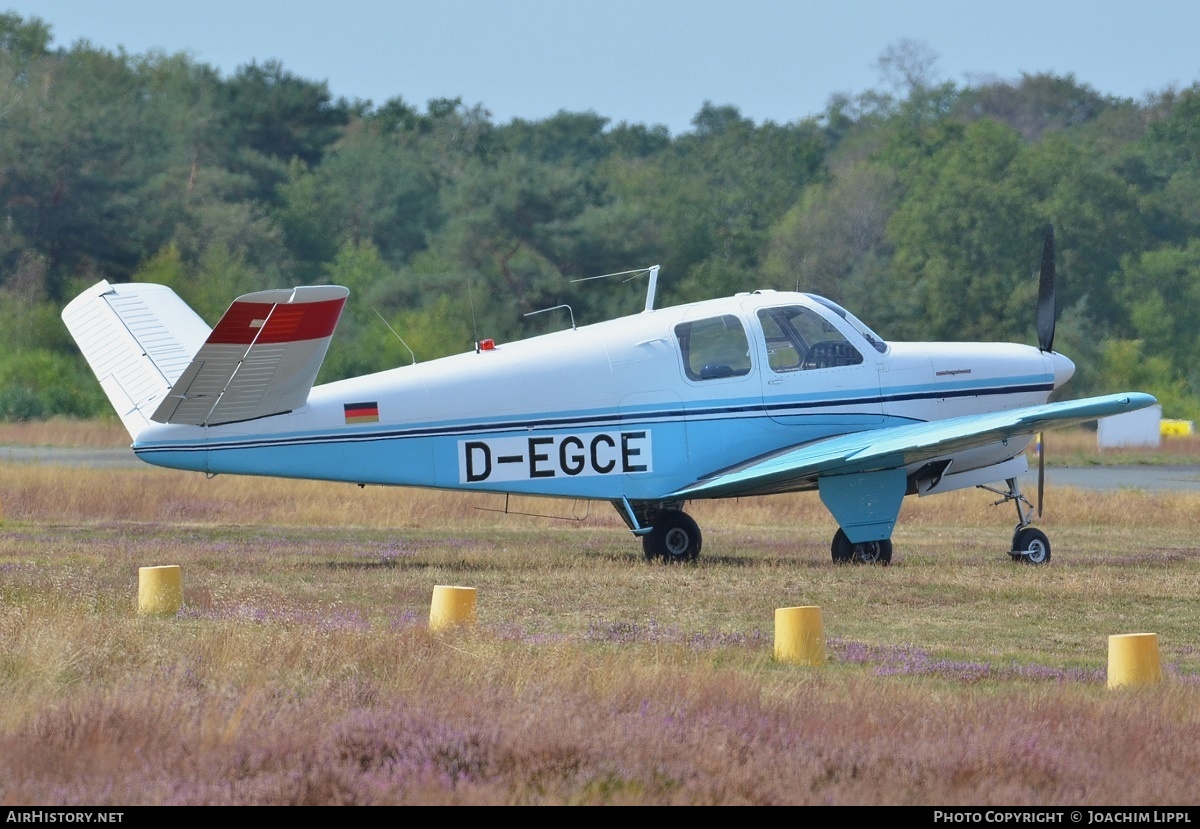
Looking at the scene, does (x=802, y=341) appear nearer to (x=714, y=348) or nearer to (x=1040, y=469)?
(x=714, y=348)

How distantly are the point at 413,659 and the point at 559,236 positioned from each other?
43573 mm

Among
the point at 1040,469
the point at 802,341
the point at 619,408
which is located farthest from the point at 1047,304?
the point at 619,408

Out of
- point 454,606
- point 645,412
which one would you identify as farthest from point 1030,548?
point 454,606

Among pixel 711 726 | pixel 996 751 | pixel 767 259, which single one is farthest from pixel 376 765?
pixel 767 259

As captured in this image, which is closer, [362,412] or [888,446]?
[888,446]

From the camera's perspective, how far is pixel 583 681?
25.4ft

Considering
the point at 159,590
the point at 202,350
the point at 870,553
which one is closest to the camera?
the point at 159,590

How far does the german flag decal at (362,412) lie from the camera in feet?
45.8

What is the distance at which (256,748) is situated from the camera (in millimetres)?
6152

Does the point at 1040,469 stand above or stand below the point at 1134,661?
above

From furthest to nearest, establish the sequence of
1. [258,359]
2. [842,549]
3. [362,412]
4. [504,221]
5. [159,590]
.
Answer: [504,221] → [842,549] → [362,412] → [258,359] → [159,590]

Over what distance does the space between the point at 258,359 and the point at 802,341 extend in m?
5.17

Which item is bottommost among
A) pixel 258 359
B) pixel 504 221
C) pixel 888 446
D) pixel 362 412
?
pixel 888 446
